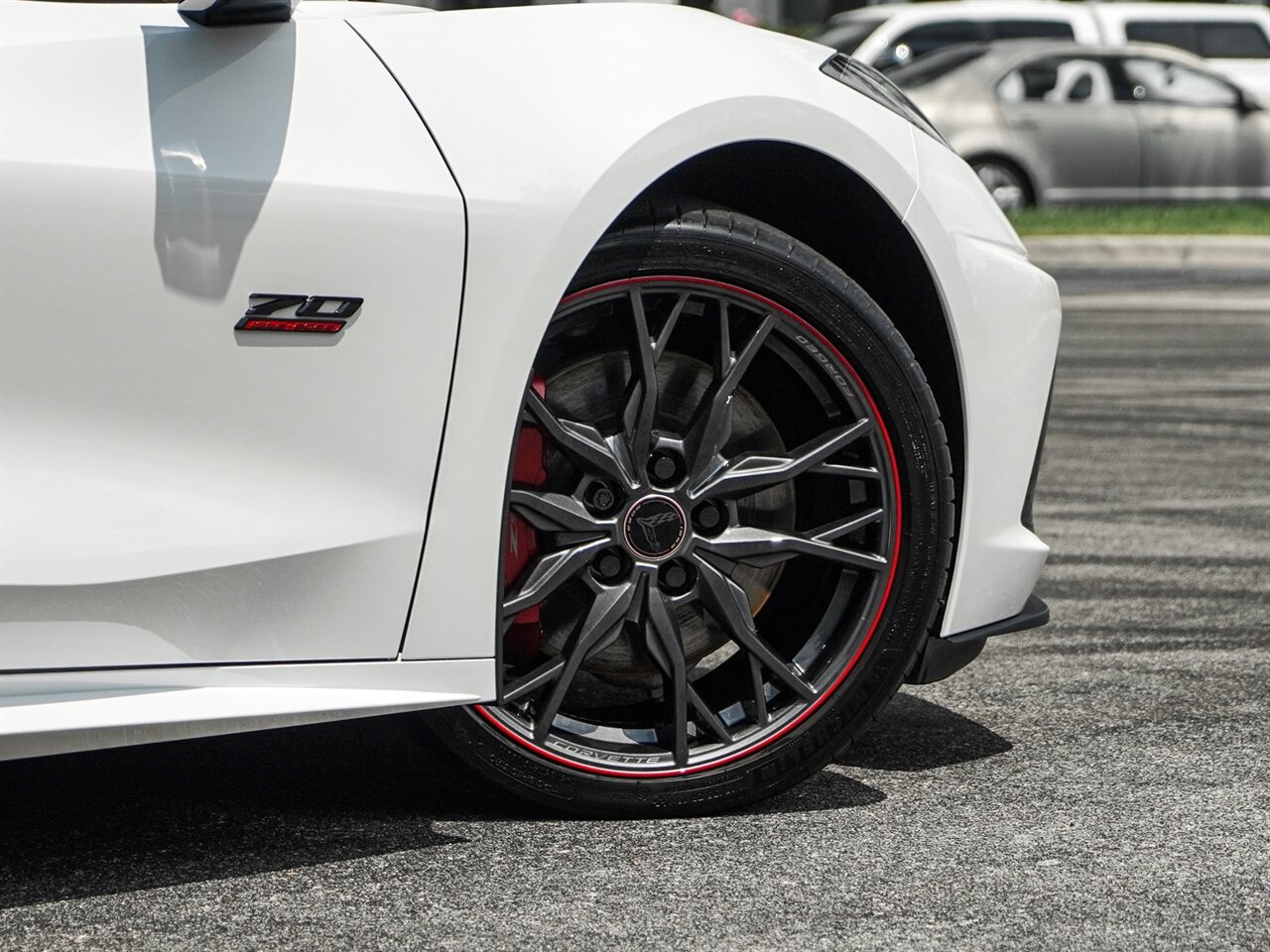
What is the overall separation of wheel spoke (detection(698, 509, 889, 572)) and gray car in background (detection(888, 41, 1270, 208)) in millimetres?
13145

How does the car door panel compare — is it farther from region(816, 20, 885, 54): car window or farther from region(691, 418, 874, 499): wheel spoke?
region(816, 20, 885, 54): car window

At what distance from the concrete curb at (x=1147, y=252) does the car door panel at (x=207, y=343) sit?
467 inches

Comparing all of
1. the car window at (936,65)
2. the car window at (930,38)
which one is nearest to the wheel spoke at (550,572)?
the car window at (936,65)

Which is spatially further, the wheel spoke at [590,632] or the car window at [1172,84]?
the car window at [1172,84]

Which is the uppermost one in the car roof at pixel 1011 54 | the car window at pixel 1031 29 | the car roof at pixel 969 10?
the car roof at pixel 969 10

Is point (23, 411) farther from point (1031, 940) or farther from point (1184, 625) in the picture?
point (1184, 625)

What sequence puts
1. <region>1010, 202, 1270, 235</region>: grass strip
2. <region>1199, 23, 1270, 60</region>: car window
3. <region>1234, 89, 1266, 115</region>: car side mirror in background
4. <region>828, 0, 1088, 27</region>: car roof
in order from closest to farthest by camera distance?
<region>1010, 202, 1270, 235</region>: grass strip → <region>1234, 89, 1266, 115</region>: car side mirror in background → <region>828, 0, 1088, 27</region>: car roof → <region>1199, 23, 1270, 60</region>: car window

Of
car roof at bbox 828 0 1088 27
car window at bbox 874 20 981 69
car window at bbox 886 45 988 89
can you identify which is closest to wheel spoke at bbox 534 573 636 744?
car window at bbox 886 45 988 89

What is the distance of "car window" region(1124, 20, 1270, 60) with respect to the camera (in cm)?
2052

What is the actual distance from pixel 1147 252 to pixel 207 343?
12.5 metres

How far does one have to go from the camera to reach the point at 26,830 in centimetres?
298

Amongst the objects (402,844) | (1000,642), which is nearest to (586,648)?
(402,844)

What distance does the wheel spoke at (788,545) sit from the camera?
2.98 meters

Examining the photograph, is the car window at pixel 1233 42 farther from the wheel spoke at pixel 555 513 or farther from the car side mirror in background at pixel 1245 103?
the wheel spoke at pixel 555 513
